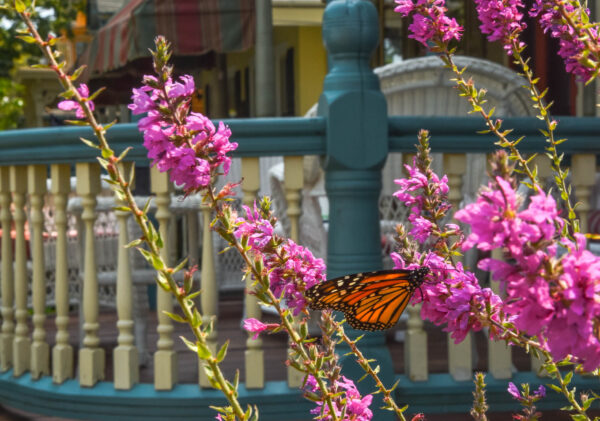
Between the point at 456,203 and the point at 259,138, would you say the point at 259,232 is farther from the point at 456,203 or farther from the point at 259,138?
the point at 456,203

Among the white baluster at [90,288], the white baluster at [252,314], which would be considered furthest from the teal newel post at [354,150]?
the white baluster at [90,288]

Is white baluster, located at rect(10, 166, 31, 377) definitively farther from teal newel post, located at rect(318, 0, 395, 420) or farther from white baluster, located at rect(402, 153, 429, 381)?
white baluster, located at rect(402, 153, 429, 381)

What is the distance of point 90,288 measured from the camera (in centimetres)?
313

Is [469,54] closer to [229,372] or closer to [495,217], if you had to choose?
[229,372]

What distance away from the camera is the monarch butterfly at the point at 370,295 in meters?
1.25

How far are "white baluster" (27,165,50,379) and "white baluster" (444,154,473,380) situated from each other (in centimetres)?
143

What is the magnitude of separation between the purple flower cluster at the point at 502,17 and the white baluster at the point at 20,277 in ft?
6.93

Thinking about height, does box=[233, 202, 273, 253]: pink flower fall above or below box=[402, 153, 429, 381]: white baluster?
above

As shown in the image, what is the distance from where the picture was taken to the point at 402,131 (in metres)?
2.96

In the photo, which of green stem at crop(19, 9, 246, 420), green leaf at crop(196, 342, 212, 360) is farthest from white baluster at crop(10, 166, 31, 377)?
green leaf at crop(196, 342, 212, 360)

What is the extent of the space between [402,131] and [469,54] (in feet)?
18.4

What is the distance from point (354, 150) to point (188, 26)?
13.9 feet

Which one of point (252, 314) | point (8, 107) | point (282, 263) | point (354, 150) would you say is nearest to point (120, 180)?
point (282, 263)

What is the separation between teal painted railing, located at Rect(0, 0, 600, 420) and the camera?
2.91 m
